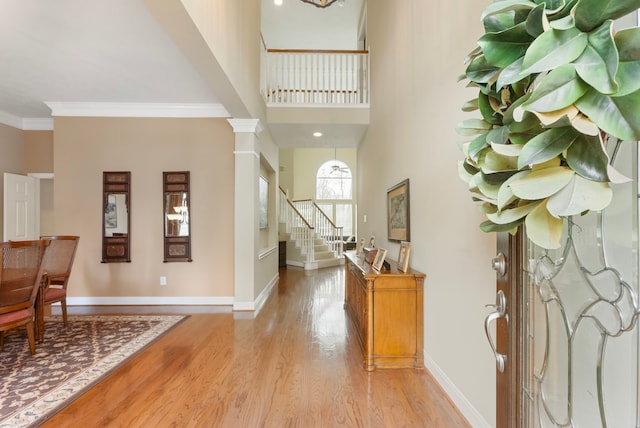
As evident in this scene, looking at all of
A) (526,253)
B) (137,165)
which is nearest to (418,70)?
(526,253)

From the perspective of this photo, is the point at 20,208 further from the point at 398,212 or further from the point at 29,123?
the point at 398,212

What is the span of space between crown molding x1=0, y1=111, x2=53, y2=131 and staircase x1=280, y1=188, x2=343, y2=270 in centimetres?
478

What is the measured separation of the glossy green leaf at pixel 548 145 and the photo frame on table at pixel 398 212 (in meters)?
2.31

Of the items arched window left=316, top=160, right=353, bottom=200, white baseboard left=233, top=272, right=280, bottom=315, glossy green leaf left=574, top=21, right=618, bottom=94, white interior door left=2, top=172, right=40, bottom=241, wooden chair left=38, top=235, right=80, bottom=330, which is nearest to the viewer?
glossy green leaf left=574, top=21, right=618, bottom=94

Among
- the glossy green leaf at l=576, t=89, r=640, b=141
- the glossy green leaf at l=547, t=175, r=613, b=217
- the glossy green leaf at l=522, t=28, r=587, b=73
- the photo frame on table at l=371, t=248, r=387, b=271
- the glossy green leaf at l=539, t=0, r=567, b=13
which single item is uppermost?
the glossy green leaf at l=539, t=0, r=567, b=13

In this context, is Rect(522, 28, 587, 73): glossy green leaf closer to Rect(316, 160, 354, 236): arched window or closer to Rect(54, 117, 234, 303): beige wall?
Rect(54, 117, 234, 303): beige wall

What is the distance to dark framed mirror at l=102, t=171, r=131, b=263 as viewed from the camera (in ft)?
14.0

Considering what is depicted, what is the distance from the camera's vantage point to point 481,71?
691mm

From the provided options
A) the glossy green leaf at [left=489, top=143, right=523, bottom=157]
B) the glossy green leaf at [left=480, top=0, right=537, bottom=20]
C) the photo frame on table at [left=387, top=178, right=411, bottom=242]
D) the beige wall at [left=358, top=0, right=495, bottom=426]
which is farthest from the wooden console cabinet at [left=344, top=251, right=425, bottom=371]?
the glossy green leaf at [left=480, top=0, right=537, bottom=20]

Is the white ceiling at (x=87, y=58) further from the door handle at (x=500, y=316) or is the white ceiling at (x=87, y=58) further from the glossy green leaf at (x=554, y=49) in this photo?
the door handle at (x=500, y=316)

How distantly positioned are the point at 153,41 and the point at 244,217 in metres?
2.15

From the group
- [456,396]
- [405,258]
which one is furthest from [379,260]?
[456,396]

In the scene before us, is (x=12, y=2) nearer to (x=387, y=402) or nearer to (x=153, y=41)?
(x=153, y=41)

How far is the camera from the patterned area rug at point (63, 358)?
2045 mm
